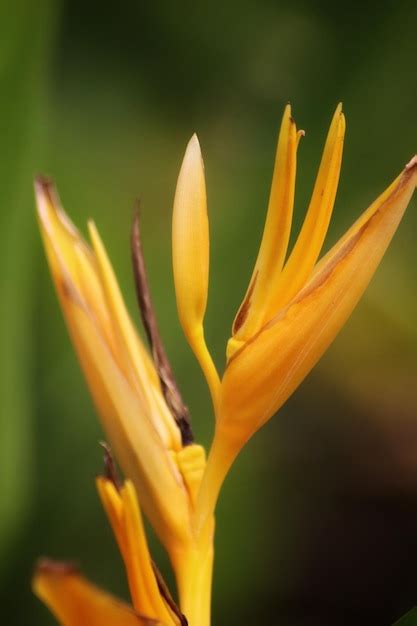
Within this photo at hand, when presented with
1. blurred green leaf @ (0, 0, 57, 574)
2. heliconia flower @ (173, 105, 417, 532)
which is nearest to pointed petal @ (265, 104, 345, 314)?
heliconia flower @ (173, 105, 417, 532)

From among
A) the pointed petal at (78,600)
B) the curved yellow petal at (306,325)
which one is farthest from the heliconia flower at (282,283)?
the pointed petal at (78,600)

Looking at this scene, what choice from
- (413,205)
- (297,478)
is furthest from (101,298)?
(297,478)

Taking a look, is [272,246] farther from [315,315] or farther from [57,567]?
[57,567]

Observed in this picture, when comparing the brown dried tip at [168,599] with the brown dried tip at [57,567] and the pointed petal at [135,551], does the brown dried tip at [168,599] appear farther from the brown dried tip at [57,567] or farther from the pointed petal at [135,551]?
the brown dried tip at [57,567]

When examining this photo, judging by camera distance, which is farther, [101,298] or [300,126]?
[300,126]

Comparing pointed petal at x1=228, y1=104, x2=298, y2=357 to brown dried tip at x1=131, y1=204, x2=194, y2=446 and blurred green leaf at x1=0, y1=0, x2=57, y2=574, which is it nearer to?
brown dried tip at x1=131, y1=204, x2=194, y2=446

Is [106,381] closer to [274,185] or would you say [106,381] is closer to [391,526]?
[274,185]

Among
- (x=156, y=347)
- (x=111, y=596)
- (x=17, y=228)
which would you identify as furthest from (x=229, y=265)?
(x=111, y=596)
